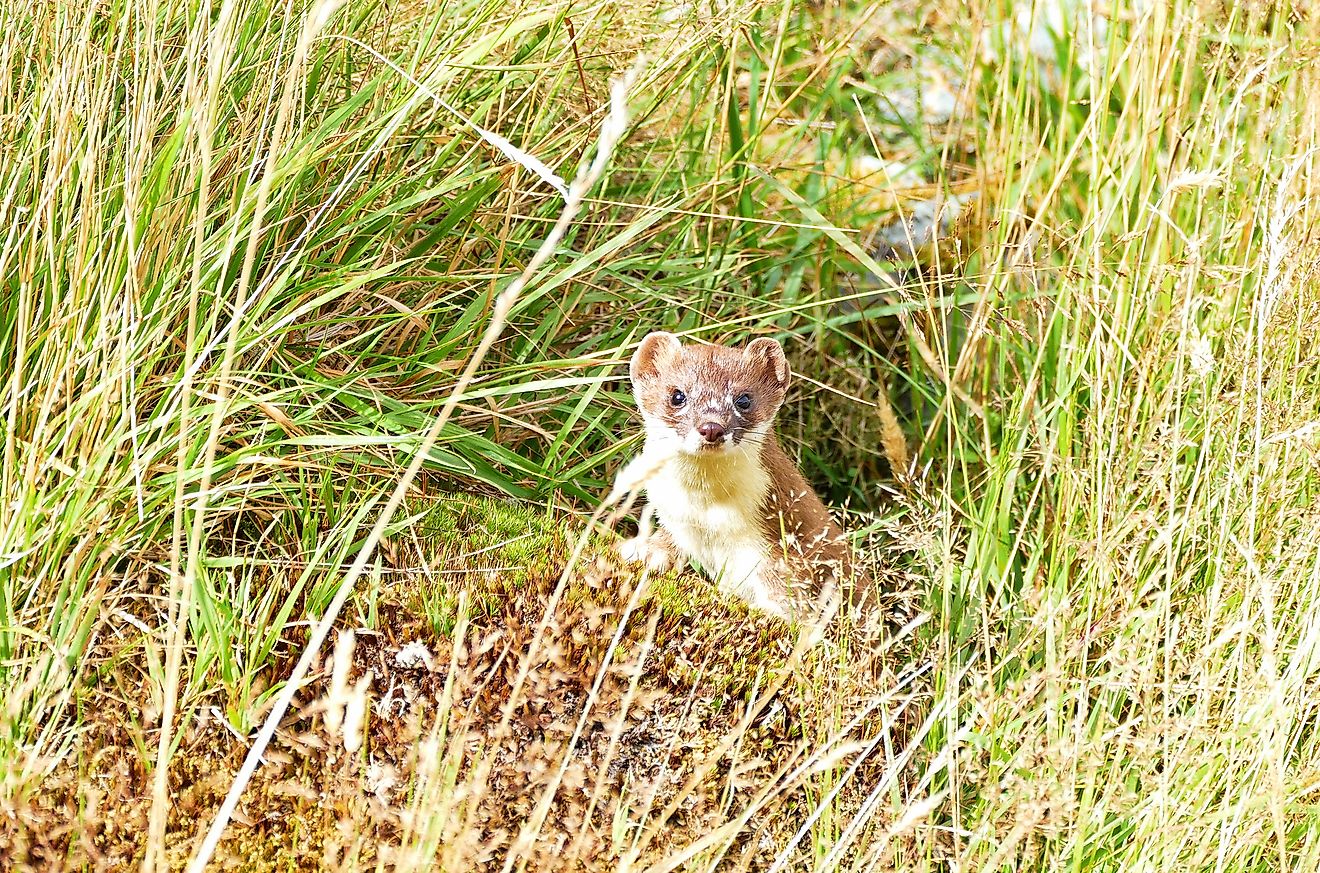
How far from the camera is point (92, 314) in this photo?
2.99 meters

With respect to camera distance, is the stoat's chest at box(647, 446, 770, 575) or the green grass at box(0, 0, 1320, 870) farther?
the stoat's chest at box(647, 446, 770, 575)

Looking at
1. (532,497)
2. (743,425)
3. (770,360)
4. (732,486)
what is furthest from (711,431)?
(532,497)

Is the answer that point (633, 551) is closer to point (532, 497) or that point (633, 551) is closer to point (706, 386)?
point (532, 497)

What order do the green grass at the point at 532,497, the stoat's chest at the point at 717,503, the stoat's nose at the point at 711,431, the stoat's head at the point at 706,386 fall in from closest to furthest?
1. the green grass at the point at 532,497
2. the stoat's nose at the point at 711,431
3. the stoat's head at the point at 706,386
4. the stoat's chest at the point at 717,503

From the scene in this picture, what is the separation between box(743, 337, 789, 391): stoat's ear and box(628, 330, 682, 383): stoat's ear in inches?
8.0

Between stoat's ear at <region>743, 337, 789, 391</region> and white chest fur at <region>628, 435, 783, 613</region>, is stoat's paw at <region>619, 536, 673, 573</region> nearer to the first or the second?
white chest fur at <region>628, 435, 783, 613</region>

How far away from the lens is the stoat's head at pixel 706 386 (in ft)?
11.3

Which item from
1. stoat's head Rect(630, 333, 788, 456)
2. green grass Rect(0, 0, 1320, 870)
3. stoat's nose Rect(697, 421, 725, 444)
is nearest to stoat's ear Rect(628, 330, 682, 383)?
stoat's head Rect(630, 333, 788, 456)

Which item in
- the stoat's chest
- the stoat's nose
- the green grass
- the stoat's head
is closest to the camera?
the green grass

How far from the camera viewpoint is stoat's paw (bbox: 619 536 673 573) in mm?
3471

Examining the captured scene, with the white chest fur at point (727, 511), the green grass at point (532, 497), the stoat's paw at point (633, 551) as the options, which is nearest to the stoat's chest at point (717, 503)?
the white chest fur at point (727, 511)

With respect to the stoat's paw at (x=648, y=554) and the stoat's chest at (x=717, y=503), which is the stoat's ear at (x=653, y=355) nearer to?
the stoat's chest at (x=717, y=503)

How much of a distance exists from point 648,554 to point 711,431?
0.46m

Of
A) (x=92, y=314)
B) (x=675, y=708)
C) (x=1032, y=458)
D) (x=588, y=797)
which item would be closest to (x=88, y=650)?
(x=92, y=314)
